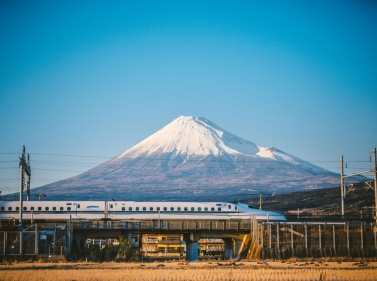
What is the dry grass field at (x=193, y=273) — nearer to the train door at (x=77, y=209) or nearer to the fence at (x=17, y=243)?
the fence at (x=17, y=243)

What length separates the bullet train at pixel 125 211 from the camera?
8275cm

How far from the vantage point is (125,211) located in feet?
273

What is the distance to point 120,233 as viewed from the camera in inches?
2931

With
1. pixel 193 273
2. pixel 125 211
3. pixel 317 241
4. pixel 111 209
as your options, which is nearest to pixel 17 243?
pixel 193 273

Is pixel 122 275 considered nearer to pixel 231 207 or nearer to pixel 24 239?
pixel 24 239

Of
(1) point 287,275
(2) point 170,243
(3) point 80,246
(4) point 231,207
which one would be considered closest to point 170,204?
(4) point 231,207

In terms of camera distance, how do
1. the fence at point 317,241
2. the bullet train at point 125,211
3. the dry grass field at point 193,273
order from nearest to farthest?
the dry grass field at point 193,273 → the fence at point 317,241 → the bullet train at point 125,211

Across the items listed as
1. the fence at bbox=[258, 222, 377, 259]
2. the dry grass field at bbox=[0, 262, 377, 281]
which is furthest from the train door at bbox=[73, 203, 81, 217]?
the dry grass field at bbox=[0, 262, 377, 281]

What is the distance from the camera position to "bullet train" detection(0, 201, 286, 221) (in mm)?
82750

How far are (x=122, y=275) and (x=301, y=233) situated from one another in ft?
68.7

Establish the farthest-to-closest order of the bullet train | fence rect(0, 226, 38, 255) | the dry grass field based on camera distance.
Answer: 1. the bullet train
2. fence rect(0, 226, 38, 255)
3. the dry grass field

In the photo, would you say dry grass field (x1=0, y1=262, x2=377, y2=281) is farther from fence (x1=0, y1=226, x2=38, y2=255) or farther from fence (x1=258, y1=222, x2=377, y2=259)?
fence (x1=258, y1=222, x2=377, y2=259)

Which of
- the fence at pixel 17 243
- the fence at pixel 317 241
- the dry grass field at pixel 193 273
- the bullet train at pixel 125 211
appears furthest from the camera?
the bullet train at pixel 125 211

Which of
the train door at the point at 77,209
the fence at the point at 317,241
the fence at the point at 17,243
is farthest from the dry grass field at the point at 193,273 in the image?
the train door at the point at 77,209
